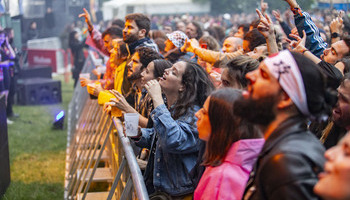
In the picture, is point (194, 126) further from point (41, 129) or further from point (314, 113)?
point (41, 129)

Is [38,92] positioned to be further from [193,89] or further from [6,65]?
[193,89]

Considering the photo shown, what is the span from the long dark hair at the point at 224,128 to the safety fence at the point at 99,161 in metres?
0.46

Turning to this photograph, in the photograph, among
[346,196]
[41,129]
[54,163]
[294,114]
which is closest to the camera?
[346,196]

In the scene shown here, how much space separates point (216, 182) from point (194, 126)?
97 cm

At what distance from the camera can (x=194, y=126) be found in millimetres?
3703

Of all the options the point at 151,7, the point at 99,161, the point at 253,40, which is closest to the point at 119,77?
the point at 99,161

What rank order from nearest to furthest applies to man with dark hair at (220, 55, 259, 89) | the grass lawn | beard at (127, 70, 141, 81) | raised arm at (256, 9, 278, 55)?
1. man with dark hair at (220, 55, 259, 89)
2. raised arm at (256, 9, 278, 55)
3. beard at (127, 70, 141, 81)
4. the grass lawn

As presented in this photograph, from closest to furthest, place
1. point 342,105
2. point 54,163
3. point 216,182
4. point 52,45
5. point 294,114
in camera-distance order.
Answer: point 294,114
point 216,182
point 342,105
point 54,163
point 52,45

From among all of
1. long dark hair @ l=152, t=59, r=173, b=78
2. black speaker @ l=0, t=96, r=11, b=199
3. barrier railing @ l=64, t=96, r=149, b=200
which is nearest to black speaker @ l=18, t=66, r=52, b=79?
barrier railing @ l=64, t=96, r=149, b=200

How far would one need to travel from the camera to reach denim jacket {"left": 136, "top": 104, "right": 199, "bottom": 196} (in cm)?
356

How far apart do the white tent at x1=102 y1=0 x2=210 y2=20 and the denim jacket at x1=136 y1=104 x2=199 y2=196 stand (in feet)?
90.5

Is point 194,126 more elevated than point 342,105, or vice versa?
point 342,105

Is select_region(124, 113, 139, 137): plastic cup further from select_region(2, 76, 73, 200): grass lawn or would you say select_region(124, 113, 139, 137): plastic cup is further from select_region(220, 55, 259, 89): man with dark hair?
select_region(2, 76, 73, 200): grass lawn

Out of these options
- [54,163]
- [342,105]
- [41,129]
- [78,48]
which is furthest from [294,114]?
[78,48]
